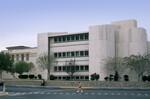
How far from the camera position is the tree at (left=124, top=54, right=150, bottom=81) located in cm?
7306

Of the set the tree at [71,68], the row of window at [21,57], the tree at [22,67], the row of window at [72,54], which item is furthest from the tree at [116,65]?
the row of window at [21,57]

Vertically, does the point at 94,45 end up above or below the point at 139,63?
above

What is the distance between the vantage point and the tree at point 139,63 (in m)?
73.1

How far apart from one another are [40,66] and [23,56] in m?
16.0

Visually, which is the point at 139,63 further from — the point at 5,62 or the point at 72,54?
the point at 5,62

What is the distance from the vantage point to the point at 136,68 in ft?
242

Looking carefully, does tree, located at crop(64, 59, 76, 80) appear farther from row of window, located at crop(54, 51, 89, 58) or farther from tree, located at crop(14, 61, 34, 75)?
tree, located at crop(14, 61, 34, 75)

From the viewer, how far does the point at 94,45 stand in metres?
82.8

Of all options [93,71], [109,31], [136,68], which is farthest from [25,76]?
[136,68]

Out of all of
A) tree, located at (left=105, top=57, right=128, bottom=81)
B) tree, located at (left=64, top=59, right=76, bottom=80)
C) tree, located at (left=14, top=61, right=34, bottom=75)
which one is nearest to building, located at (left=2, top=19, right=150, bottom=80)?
tree, located at (left=64, top=59, right=76, bottom=80)

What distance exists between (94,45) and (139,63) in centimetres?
1364

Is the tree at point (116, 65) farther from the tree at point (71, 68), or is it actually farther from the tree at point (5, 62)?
the tree at point (5, 62)

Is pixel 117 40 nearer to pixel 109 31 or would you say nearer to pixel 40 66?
pixel 109 31

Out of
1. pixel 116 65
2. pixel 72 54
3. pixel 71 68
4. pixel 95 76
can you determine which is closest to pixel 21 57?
pixel 72 54
